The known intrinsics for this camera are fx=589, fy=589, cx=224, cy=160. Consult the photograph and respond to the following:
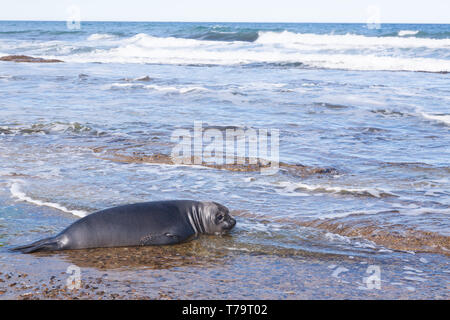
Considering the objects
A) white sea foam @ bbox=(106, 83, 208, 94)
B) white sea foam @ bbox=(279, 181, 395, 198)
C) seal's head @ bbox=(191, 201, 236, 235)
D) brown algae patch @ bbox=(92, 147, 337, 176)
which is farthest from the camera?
white sea foam @ bbox=(106, 83, 208, 94)

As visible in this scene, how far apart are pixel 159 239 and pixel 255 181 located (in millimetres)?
2568

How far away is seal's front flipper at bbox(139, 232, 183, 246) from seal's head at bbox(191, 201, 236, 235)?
0.37 meters

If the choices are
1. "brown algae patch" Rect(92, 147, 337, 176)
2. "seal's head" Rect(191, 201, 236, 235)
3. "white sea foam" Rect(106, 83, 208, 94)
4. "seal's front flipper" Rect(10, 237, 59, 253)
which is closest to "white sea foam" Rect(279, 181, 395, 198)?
"brown algae patch" Rect(92, 147, 337, 176)

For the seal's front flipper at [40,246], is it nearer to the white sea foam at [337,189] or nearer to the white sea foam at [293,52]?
the white sea foam at [337,189]

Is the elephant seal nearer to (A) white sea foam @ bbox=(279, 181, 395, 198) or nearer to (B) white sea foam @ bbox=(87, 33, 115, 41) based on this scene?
(A) white sea foam @ bbox=(279, 181, 395, 198)

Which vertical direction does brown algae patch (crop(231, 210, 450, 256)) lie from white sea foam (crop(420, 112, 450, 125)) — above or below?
below

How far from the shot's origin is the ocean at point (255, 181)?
15.1 feet

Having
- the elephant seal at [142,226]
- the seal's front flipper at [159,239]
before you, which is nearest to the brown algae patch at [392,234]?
the elephant seal at [142,226]

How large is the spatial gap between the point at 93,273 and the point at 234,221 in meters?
1.65

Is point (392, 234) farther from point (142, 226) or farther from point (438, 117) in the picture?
point (438, 117)

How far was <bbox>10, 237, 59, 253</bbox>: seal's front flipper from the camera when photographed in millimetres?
4887

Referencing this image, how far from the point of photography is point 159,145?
31.8 feet

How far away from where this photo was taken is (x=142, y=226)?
17.2ft
